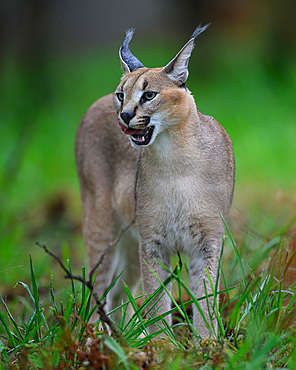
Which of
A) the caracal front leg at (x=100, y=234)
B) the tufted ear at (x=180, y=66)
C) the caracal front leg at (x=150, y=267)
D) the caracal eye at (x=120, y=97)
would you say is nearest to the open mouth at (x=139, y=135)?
the caracal eye at (x=120, y=97)

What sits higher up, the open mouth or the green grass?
the open mouth

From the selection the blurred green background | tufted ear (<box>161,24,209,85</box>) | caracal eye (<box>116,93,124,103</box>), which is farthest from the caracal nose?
the blurred green background

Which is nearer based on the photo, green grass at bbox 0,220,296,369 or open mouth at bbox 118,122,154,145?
green grass at bbox 0,220,296,369

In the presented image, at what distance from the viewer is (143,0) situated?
14.4 meters

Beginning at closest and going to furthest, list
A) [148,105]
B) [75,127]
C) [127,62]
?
[148,105] < [127,62] < [75,127]

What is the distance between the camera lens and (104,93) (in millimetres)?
10570

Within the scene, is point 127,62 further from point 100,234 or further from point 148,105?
point 100,234

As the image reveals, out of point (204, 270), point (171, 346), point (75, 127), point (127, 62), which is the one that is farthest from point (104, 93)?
point (171, 346)

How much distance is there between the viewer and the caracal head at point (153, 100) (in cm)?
301

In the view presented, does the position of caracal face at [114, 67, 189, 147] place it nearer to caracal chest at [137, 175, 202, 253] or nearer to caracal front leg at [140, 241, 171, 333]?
caracal chest at [137, 175, 202, 253]

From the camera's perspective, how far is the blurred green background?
6117mm

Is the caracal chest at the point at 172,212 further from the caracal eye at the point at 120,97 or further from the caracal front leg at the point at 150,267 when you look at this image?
the caracal eye at the point at 120,97

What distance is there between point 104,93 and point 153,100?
7.64 m

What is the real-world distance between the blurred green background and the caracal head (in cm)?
158
